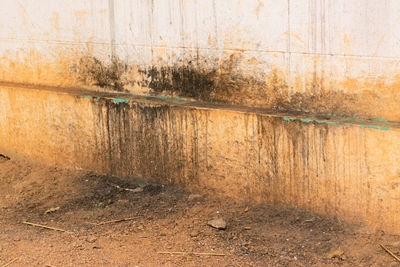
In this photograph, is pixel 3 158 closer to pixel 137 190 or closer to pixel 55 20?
pixel 55 20

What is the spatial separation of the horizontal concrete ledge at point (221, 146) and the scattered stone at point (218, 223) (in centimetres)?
35

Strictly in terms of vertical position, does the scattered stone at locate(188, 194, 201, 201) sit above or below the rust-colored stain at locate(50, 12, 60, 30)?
below

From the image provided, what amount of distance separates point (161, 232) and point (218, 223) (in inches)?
16.8

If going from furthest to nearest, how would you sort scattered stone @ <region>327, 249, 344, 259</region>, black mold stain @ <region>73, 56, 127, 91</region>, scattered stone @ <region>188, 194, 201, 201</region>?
1. black mold stain @ <region>73, 56, 127, 91</region>
2. scattered stone @ <region>188, 194, 201, 201</region>
3. scattered stone @ <region>327, 249, 344, 259</region>

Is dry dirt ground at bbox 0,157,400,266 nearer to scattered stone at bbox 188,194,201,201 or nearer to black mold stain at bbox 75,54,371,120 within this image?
scattered stone at bbox 188,194,201,201

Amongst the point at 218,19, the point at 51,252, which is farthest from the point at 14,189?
the point at 218,19

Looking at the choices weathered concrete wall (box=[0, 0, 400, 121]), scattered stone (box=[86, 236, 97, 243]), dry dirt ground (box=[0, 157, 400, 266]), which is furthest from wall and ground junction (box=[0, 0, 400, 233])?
scattered stone (box=[86, 236, 97, 243])

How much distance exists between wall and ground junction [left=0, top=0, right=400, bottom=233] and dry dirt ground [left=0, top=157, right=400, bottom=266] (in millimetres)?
140

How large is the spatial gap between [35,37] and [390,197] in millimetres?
→ 3621

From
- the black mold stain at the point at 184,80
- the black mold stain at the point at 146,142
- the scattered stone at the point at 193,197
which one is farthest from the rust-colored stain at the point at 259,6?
the scattered stone at the point at 193,197

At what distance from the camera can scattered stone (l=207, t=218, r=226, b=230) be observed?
445 centimetres

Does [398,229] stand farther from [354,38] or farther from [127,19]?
[127,19]

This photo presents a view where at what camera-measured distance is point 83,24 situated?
5445mm

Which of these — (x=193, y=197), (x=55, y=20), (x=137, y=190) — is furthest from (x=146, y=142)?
(x=55, y=20)
